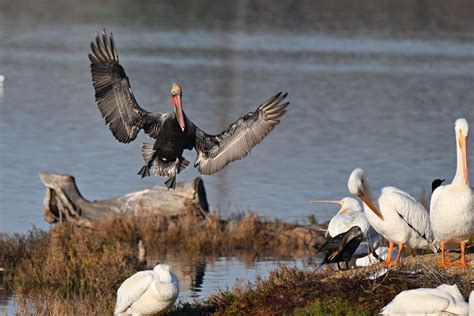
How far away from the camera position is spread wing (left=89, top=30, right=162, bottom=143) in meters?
14.0

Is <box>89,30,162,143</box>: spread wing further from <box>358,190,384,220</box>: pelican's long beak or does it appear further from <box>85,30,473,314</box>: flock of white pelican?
<box>358,190,384,220</box>: pelican's long beak

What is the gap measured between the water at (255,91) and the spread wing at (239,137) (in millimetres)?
7060

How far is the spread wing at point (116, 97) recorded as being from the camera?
14000 millimetres

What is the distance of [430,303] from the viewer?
10273 mm

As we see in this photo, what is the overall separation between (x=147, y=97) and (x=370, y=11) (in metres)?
37.9

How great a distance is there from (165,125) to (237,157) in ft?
3.28

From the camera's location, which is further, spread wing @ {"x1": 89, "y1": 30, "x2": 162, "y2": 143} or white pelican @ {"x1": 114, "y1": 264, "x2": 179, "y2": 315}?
spread wing @ {"x1": 89, "y1": 30, "x2": 162, "y2": 143}

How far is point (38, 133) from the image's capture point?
109 ft

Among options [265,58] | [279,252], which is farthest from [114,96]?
[265,58]

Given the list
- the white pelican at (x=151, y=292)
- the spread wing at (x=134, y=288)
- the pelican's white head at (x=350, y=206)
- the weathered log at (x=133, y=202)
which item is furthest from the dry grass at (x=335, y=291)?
the weathered log at (x=133, y=202)

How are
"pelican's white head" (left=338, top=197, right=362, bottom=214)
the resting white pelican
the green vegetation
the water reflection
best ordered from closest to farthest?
the green vegetation
the resting white pelican
"pelican's white head" (left=338, top=197, right=362, bottom=214)
the water reflection

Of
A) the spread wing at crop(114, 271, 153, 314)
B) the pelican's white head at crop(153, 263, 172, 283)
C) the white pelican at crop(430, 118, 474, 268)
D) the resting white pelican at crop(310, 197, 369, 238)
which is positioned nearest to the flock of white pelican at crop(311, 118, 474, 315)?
the white pelican at crop(430, 118, 474, 268)

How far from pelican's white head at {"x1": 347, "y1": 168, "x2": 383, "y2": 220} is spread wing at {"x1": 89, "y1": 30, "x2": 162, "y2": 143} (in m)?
2.41

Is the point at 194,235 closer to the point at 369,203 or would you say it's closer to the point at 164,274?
A: the point at 369,203
